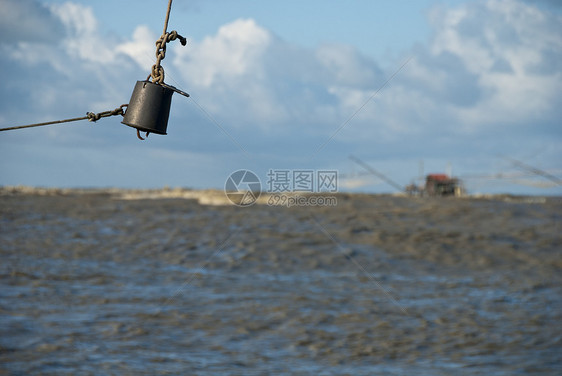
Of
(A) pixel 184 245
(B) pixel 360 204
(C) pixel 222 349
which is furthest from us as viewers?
(B) pixel 360 204

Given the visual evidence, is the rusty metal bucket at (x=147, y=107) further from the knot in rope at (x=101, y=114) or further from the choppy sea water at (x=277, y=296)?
the choppy sea water at (x=277, y=296)

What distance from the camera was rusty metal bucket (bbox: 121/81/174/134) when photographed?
5.98 metres

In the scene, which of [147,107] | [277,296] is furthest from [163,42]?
[277,296]

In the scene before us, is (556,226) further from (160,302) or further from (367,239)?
(160,302)

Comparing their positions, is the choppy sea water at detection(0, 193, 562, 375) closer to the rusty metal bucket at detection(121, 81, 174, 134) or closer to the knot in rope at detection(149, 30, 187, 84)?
the rusty metal bucket at detection(121, 81, 174, 134)

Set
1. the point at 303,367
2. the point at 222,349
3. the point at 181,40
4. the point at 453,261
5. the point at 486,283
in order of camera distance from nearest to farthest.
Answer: the point at 181,40
the point at 303,367
the point at 222,349
the point at 486,283
the point at 453,261

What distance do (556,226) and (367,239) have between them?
429 inches

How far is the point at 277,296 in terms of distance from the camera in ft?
50.8

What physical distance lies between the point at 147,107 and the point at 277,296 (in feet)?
33.2

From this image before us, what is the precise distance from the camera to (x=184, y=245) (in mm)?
22719

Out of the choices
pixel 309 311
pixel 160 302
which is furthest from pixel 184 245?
pixel 309 311

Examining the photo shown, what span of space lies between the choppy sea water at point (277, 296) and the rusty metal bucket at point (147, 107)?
5.34 metres

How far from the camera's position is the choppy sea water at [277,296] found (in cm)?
1091

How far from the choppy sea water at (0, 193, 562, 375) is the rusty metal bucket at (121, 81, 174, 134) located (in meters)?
5.34
